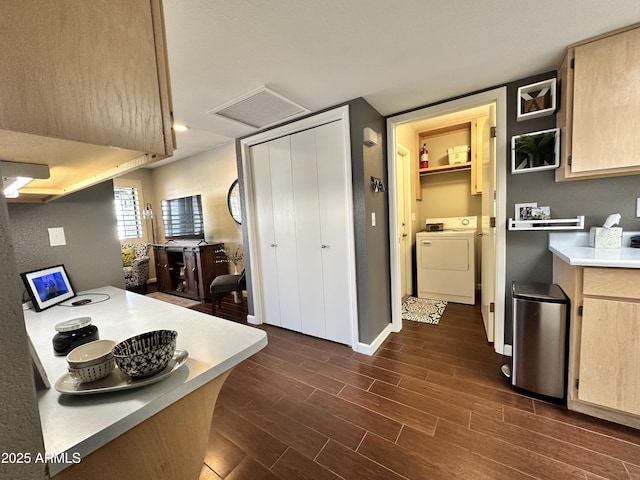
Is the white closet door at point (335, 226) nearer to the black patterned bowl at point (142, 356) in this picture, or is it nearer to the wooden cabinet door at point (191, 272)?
the black patterned bowl at point (142, 356)

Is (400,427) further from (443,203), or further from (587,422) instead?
(443,203)

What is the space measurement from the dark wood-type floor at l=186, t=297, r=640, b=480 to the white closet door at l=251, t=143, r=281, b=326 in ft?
2.68

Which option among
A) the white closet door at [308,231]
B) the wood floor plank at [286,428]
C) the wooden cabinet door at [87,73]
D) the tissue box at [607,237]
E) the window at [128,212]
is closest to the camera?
the wooden cabinet door at [87,73]

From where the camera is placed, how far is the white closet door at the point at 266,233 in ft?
9.29

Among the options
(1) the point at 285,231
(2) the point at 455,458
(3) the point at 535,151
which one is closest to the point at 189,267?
(1) the point at 285,231

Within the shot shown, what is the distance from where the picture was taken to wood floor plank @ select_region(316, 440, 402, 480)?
123 cm

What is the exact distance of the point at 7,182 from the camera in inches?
33.2

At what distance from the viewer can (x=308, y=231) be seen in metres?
2.58

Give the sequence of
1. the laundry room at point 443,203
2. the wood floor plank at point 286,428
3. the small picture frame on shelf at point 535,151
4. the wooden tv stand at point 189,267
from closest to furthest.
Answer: the wood floor plank at point 286,428, the small picture frame on shelf at point 535,151, the laundry room at point 443,203, the wooden tv stand at point 189,267

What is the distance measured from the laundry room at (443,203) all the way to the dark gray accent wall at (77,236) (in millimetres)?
3050

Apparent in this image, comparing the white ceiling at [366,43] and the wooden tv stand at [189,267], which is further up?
the white ceiling at [366,43]

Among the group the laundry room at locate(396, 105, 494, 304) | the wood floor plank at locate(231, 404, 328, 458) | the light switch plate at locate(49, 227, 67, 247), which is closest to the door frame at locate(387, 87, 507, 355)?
the laundry room at locate(396, 105, 494, 304)

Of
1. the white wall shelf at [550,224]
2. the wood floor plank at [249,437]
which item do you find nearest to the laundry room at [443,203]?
the white wall shelf at [550,224]

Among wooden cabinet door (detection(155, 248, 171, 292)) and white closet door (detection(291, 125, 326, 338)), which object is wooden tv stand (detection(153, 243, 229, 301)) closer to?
wooden cabinet door (detection(155, 248, 171, 292))
